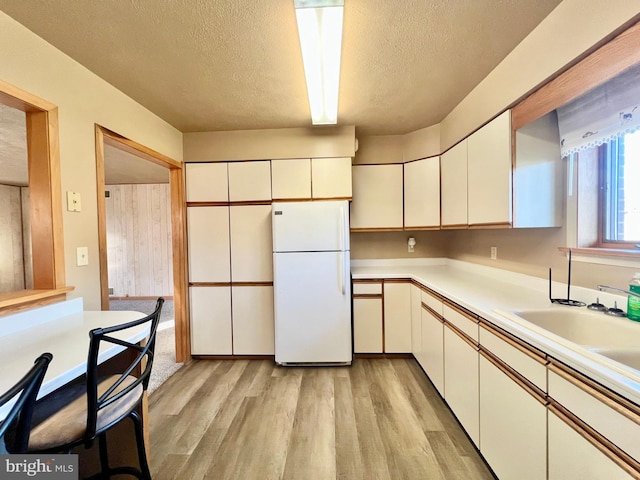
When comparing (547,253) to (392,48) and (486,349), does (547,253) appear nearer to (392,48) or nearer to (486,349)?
(486,349)

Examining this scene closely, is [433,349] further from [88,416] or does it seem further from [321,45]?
[321,45]

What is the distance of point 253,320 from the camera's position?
2775 millimetres

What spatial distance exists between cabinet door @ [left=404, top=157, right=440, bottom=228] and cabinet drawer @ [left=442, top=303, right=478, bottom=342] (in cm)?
107

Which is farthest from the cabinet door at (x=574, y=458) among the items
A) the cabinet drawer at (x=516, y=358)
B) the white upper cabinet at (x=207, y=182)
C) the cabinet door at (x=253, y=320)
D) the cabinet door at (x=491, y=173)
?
the white upper cabinet at (x=207, y=182)

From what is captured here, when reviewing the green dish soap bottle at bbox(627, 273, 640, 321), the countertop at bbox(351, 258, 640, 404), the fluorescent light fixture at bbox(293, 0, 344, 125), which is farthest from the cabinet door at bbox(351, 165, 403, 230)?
the green dish soap bottle at bbox(627, 273, 640, 321)

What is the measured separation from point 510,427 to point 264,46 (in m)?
2.29

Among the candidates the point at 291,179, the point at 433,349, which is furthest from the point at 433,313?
the point at 291,179

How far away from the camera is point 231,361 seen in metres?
2.79

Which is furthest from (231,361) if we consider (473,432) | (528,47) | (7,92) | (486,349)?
(528,47)

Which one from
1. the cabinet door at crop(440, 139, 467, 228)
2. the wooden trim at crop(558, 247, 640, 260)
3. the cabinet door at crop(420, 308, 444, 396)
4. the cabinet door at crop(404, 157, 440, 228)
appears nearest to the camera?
the wooden trim at crop(558, 247, 640, 260)

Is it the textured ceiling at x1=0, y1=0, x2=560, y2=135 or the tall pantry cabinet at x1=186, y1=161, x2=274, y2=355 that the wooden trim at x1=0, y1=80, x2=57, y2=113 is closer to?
the textured ceiling at x1=0, y1=0, x2=560, y2=135

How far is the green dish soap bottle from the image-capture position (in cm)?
114

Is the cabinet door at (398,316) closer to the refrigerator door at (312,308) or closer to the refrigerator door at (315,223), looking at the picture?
the refrigerator door at (312,308)

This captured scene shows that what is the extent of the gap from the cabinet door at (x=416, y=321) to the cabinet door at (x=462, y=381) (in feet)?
1.77
